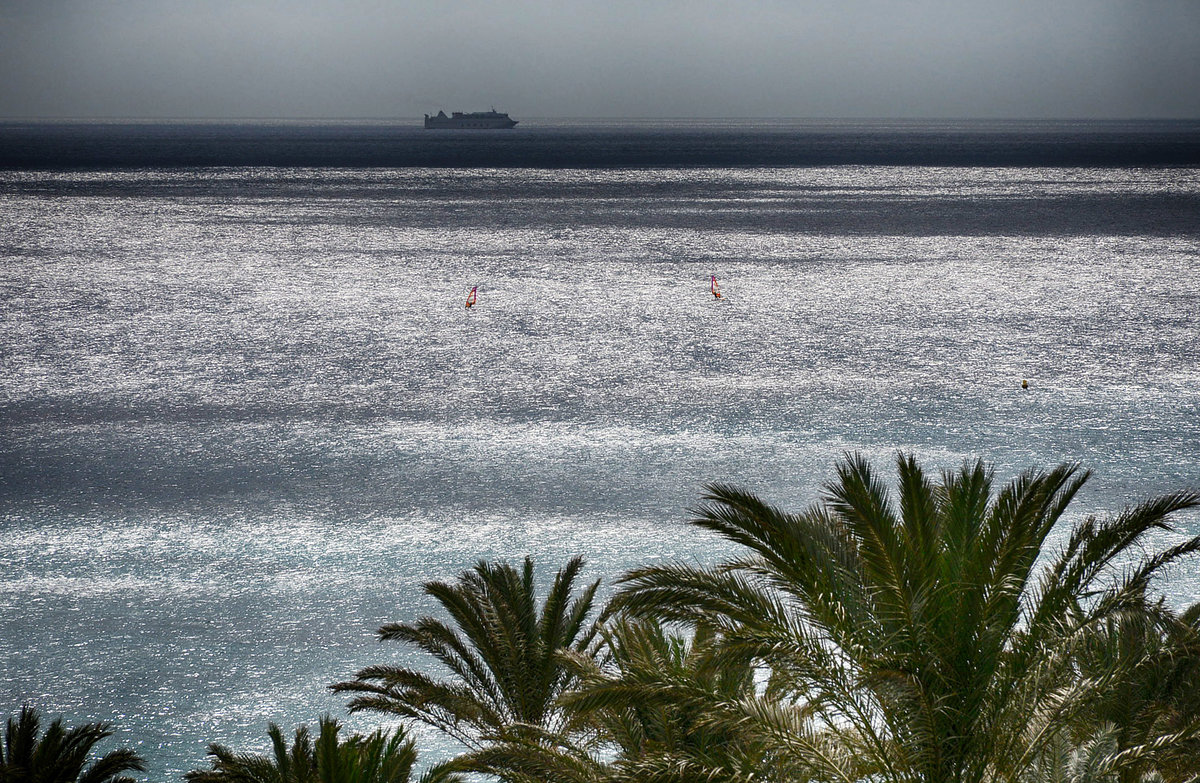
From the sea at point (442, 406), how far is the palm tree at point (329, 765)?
5.86 metres

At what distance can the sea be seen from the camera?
61.8 feet

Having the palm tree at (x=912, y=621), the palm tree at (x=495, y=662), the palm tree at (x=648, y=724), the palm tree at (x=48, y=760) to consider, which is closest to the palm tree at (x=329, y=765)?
the palm tree at (x=648, y=724)

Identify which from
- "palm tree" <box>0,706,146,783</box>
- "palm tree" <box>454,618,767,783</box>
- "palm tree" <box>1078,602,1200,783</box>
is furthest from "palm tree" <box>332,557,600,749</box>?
"palm tree" <box>1078,602,1200,783</box>

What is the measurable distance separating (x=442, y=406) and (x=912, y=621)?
26331 mm

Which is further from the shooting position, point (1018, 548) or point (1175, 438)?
point (1175, 438)

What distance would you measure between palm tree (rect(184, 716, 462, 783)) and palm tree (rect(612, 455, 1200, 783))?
8.07 feet

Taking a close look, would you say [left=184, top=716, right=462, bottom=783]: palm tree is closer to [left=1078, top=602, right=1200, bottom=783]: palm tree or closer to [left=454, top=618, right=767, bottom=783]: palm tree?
[left=454, top=618, right=767, bottom=783]: palm tree

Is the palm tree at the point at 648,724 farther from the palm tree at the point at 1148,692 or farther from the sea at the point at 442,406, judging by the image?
the sea at the point at 442,406

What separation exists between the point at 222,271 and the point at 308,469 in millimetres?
33490

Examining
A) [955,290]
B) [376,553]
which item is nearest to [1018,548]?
[376,553]

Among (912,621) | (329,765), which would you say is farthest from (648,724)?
(912,621)

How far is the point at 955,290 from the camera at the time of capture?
167 ft

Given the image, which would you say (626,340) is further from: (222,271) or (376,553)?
(222,271)

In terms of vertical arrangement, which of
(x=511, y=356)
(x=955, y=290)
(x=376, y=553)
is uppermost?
(x=955, y=290)
